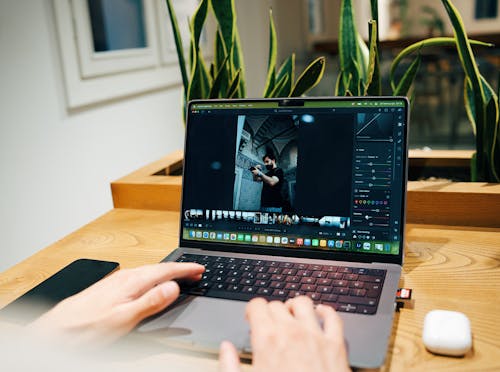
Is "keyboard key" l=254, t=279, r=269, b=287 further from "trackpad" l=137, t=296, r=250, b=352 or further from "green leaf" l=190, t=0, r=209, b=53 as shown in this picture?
"green leaf" l=190, t=0, r=209, b=53

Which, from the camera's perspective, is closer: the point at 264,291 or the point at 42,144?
the point at 264,291

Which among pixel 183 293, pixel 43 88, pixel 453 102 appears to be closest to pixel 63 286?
pixel 183 293

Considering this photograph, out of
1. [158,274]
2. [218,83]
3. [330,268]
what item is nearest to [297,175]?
[330,268]

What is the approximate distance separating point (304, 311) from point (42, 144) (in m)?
1.50

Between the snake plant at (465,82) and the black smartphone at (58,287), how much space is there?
555 millimetres

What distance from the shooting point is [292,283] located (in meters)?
0.61

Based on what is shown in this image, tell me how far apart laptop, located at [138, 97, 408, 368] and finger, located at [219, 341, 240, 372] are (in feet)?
0.31

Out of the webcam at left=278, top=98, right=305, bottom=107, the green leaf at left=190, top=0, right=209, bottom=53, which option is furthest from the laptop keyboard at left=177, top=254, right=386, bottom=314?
the green leaf at left=190, top=0, right=209, bottom=53

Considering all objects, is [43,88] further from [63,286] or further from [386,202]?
[386,202]

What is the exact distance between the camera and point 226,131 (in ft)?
2.48

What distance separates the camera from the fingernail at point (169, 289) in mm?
546

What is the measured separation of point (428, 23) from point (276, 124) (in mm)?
4883

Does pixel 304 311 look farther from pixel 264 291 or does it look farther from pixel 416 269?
pixel 416 269

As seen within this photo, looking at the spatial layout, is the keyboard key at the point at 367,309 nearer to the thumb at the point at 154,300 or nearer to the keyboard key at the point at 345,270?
the keyboard key at the point at 345,270
